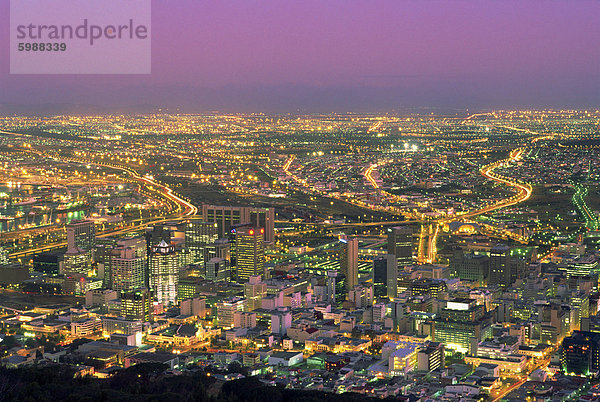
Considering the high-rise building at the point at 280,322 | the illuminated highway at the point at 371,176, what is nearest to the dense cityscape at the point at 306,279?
the high-rise building at the point at 280,322

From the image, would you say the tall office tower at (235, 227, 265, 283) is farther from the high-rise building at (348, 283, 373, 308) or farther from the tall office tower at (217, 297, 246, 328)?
the tall office tower at (217, 297, 246, 328)

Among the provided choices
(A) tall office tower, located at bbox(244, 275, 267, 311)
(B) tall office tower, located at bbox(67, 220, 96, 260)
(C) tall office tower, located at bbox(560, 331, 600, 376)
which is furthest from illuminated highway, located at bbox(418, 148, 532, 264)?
(C) tall office tower, located at bbox(560, 331, 600, 376)

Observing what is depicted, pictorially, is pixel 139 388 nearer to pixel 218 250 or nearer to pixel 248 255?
pixel 248 255

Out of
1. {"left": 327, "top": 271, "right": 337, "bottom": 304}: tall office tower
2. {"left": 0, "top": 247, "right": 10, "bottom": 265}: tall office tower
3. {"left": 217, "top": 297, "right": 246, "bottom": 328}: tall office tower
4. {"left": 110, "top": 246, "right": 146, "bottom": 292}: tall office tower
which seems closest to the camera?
{"left": 217, "top": 297, "right": 246, "bottom": 328}: tall office tower

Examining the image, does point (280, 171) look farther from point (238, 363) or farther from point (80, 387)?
point (80, 387)

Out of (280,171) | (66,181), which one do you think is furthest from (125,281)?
(280,171)

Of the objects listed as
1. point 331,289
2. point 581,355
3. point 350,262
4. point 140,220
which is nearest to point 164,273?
point 331,289
